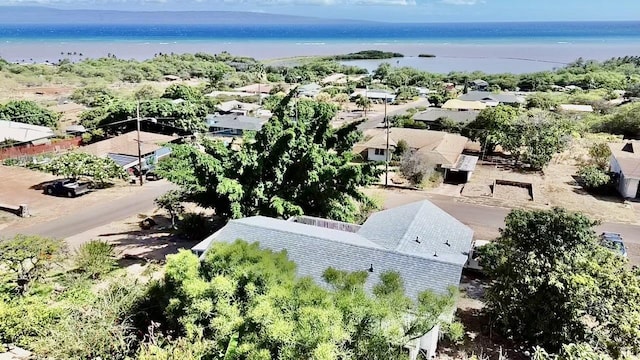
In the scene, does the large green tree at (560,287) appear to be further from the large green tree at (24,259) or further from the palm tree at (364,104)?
the palm tree at (364,104)

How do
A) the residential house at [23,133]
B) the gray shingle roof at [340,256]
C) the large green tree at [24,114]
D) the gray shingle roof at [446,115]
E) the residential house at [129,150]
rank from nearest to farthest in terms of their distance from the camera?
the gray shingle roof at [340,256] → the residential house at [129,150] → the residential house at [23,133] → the large green tree at [24,114] → the gray shingle roof at [446,115]

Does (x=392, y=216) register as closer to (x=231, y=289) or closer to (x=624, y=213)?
(x=231, y=289)

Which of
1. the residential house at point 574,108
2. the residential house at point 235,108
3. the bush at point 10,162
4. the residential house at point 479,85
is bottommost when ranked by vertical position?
the bush at point 10,162

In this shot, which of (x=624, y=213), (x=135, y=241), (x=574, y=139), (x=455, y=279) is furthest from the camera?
(x=574, y=139)

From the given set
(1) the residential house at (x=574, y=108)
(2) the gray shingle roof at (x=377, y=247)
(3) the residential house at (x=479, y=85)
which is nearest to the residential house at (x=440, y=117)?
(1) the residential house at (x=574, y=108)

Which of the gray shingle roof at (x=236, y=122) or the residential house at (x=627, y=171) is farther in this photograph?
the gray shingle roof at (x=236, y=122)

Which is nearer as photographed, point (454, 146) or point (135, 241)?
point (135, 241)

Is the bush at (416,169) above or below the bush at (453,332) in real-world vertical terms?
above

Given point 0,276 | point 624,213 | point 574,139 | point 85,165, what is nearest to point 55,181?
point 85,165
